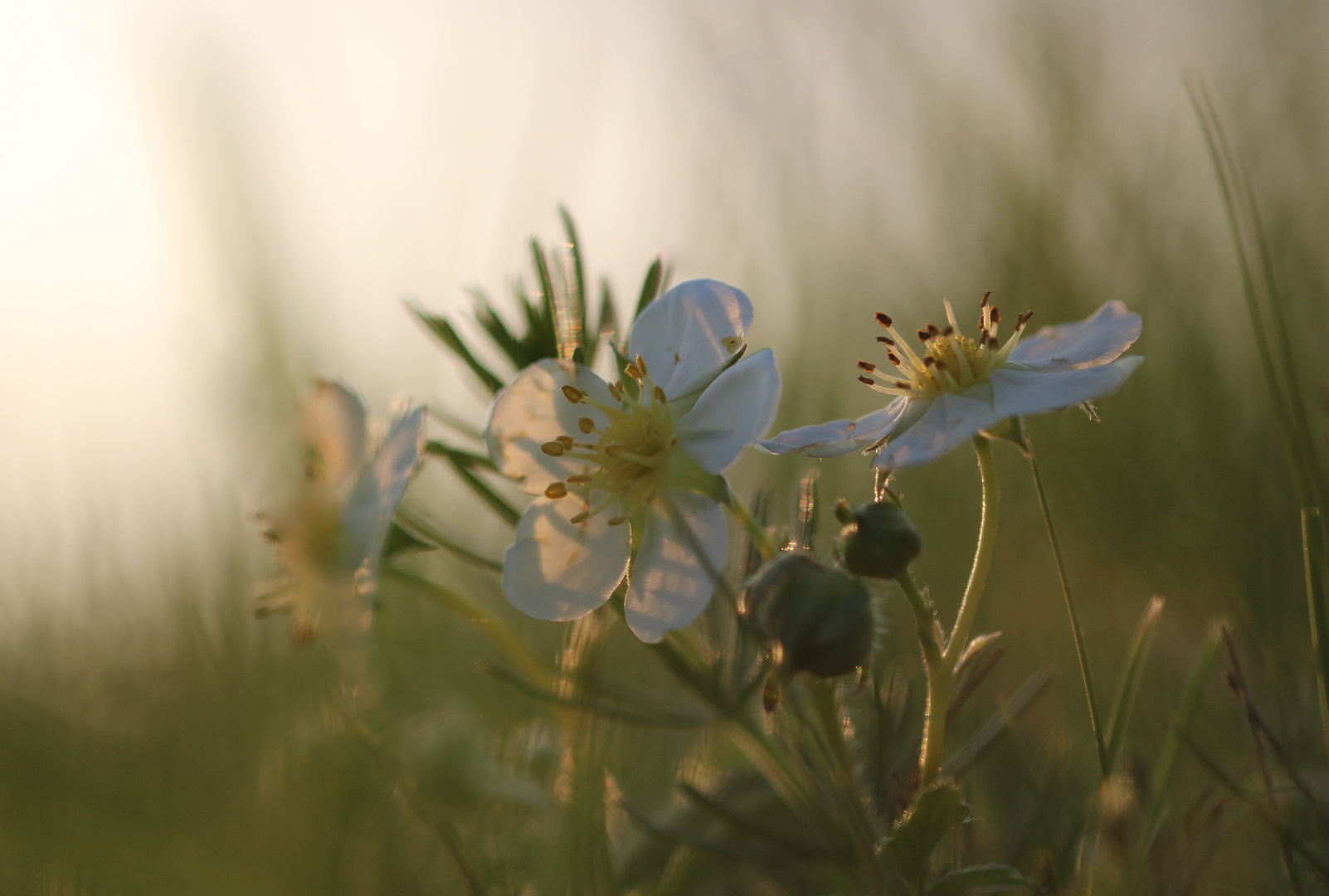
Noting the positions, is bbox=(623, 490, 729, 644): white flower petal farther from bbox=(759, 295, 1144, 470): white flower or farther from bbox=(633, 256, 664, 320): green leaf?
bbox=(633, 256, 664, 320): green leaf

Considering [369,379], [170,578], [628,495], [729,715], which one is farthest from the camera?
[369,379]

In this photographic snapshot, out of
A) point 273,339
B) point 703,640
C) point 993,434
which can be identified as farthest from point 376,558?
point 273,339

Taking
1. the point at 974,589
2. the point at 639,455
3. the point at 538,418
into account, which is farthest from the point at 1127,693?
the point at 538,418

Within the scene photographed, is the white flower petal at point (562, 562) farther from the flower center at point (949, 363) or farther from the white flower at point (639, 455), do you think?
the flower center at point (949, 363)

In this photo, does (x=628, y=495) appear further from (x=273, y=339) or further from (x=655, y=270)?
(x=273, y=339)

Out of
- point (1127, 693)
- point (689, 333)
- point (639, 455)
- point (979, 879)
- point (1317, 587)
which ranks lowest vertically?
point (979, 879)

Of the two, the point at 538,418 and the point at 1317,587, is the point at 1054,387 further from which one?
the point at 538,418

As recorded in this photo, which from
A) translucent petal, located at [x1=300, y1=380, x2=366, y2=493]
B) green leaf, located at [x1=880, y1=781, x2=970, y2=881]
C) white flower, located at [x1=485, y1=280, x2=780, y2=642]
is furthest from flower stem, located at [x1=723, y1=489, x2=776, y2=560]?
translucent petal, located at [x1=300, y1=380, x2=366, y2=493]

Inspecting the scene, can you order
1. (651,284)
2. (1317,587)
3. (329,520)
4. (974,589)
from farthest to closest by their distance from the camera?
1. (329,520)
2. (651,284)
3. (974,589)
4. (1317,587)
